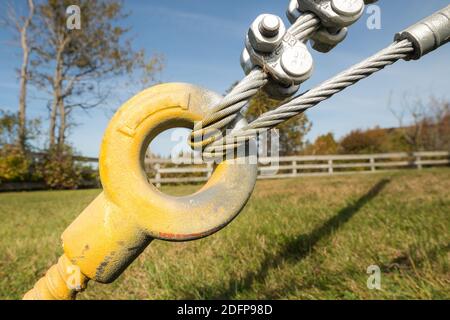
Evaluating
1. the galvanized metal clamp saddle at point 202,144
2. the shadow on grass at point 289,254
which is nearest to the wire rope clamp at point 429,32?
the galvanized metal clamp saddle at point 202,144

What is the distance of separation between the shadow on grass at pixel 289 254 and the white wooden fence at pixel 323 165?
11306mm

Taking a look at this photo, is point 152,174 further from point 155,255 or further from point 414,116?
point 414,116

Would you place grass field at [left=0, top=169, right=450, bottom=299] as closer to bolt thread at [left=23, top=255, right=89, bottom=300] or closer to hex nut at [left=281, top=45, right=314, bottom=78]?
bolt thread at [left=23, top=255, right=89, bottom=300]

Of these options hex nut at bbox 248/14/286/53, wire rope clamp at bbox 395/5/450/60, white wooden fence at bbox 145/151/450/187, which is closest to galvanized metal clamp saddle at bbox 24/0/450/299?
hex nut at bbox 248/14/286/53

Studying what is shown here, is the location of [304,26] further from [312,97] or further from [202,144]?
[202,144]

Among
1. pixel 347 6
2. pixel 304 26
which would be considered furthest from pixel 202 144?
pixel 347 6

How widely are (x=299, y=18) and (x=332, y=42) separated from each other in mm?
140

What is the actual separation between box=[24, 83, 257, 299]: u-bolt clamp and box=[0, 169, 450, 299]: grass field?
39.1 inches

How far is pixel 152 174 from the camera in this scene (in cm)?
1461

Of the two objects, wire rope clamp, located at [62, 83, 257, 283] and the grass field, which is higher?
wire rope clamp, located at [62, 83, 257, 283]

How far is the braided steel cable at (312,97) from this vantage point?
901 millimetres

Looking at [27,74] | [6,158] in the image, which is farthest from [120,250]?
[27,74]

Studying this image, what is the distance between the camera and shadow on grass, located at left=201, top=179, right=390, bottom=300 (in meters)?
1.83

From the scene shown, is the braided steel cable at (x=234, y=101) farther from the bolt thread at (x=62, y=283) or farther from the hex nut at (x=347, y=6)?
the bolt thread at (x=62, y=283)
